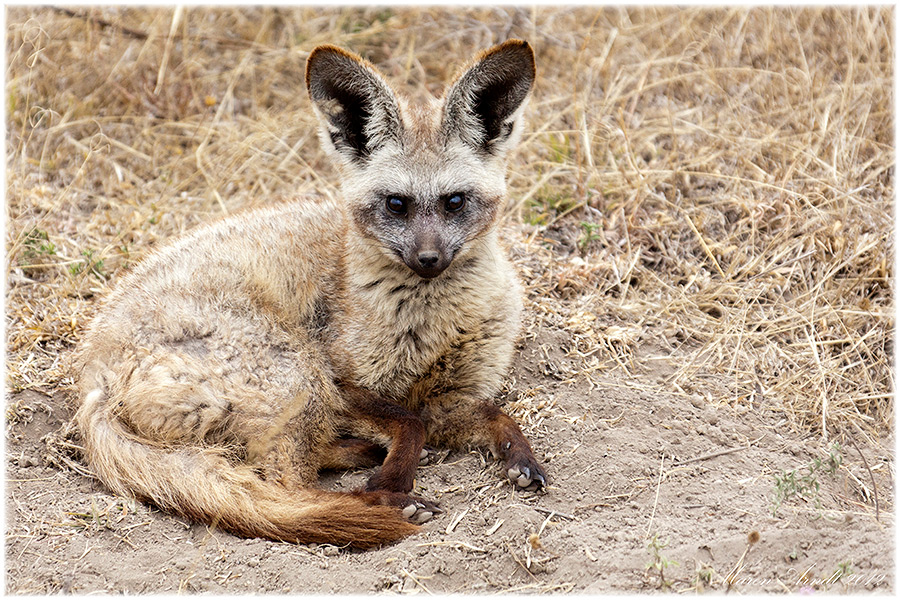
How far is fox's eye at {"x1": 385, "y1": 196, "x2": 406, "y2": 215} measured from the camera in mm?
4012

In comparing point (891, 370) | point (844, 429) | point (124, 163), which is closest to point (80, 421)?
point (124, 163)

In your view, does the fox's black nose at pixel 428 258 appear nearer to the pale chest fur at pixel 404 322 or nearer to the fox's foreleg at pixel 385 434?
the pale chest fur at pixel 404 322

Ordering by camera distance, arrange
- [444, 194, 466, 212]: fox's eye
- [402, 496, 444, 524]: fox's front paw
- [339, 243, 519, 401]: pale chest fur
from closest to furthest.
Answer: [402, 496, 444, 524]: fox's front paw → [444, 194, 466, 212]: fox's eye → [339, 243, 519, 401]: pale chest fur

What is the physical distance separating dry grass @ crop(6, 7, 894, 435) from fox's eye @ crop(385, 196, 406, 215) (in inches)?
53.7

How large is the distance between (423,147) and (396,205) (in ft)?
1.02

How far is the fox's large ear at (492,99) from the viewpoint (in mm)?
3908

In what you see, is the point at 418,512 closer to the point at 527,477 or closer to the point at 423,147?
the point at 527,477

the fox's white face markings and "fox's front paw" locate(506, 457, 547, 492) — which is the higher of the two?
the fox's white face markings

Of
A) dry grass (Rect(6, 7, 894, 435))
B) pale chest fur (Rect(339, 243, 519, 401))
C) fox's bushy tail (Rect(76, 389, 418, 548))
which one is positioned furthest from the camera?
dry grass (Rect(6, 7, 894, 435))

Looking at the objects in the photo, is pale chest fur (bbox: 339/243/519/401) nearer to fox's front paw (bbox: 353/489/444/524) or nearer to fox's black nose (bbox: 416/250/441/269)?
fox's black nose (bbox: 416/250/441/269)

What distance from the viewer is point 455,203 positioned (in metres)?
4.02
